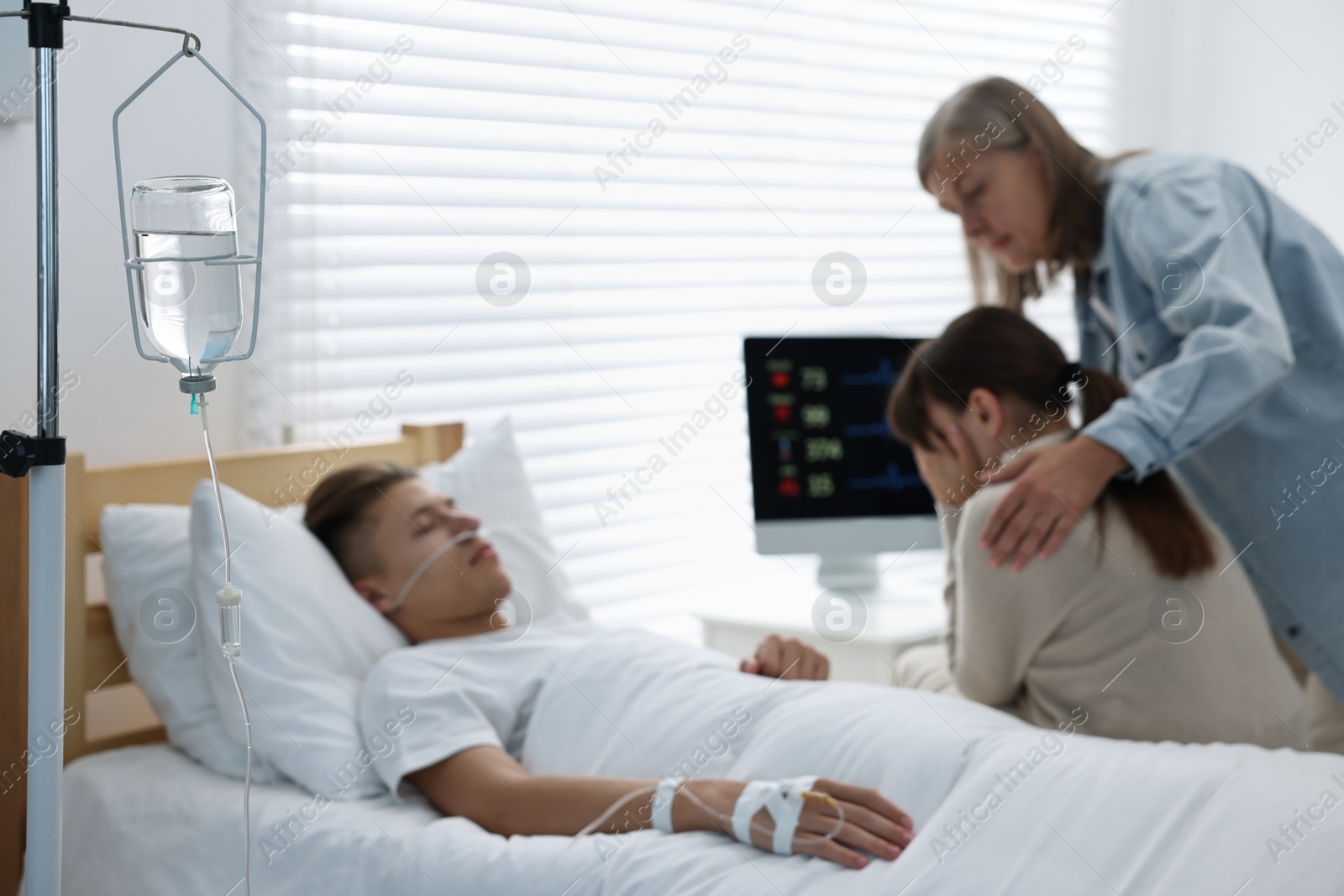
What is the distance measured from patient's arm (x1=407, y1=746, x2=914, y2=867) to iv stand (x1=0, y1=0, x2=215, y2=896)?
446 mm

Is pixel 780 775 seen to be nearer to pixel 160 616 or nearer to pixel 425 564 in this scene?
pixel 425 564

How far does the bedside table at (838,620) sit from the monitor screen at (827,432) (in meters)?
0.17

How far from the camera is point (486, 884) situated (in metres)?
1.09

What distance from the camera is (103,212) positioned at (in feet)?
5.12

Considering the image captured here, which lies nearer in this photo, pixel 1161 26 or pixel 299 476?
pixel 299 476

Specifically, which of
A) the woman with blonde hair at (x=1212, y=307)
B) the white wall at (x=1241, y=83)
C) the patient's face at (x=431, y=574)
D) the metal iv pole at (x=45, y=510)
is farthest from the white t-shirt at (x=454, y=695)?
the white wall at (x=1241, y=83)

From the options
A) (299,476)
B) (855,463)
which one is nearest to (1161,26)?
(855,463)

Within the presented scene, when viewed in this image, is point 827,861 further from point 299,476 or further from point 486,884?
point 299,476

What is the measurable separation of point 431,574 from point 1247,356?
3.65 ft

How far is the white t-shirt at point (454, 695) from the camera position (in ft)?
4.25

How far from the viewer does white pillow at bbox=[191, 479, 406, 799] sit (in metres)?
1.31

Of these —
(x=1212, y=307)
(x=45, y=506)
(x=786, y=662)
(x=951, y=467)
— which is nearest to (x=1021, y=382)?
(x=951, y=467)

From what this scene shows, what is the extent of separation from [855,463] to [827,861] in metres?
1.12

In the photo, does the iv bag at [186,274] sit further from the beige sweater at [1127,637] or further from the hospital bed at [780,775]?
the beige sweater at [1127,637]
